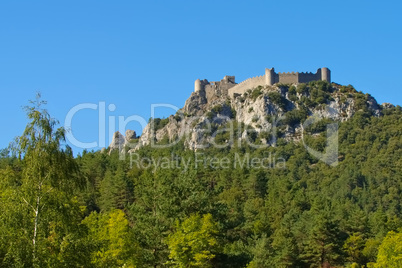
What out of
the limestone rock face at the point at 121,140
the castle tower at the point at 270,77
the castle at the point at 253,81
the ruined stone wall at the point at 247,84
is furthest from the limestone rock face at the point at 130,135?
the castle tower at the point at 270,77

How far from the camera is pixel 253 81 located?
142 m

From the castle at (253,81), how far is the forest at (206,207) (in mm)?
14383

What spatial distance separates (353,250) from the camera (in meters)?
61.8

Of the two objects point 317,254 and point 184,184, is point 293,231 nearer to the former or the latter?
point 317,254

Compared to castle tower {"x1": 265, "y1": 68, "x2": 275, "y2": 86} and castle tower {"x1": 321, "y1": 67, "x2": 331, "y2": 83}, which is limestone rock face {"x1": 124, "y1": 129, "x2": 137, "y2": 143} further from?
castle tower {"x1": 321, "y1": 67, "x2": 331, "y2": 83}

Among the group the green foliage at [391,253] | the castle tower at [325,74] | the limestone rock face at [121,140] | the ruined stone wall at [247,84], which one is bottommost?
the green foliage at [391,253]

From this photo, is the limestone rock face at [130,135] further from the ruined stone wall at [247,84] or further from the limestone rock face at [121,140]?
the ruined stone wall at [247,84]

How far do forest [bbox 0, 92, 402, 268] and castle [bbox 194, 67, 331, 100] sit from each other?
14.4 metres

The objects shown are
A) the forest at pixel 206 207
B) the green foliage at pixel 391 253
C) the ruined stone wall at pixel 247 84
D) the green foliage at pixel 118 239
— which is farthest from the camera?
the ruined stone wall at pixel 247 84

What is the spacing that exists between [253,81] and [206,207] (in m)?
97.6

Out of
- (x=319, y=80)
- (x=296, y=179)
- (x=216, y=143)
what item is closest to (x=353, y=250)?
(x=296, y=179)

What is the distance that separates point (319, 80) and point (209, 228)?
335 feet

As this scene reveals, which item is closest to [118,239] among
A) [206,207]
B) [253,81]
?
[206,207]

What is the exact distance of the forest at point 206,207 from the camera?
25.9m
